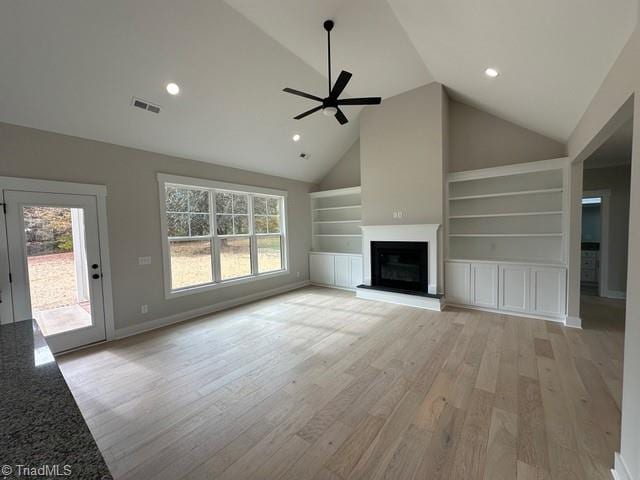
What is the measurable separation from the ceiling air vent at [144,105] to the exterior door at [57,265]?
1.33 meters

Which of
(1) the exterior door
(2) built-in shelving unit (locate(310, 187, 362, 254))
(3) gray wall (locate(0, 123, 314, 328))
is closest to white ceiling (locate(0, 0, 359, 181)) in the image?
(3) gray wall (locate(0, 123, 314, 328))

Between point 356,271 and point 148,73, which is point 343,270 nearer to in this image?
point 356,271

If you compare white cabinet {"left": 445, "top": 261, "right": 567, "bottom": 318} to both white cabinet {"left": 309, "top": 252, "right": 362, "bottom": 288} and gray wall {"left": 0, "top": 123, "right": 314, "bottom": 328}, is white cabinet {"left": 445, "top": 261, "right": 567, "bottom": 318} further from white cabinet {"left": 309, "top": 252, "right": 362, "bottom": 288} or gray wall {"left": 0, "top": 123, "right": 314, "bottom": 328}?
gray wall {"left": 0, "top": 123, "right": 314, "bottom": 328}

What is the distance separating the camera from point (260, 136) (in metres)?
4.82

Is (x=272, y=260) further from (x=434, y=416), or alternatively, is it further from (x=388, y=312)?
(x=434, y=416)

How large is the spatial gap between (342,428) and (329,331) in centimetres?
183

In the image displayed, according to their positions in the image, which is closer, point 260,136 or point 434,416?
point 434,416

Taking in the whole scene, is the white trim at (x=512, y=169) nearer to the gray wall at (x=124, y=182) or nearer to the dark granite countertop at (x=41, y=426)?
the gray wall at (x=124, y=182)

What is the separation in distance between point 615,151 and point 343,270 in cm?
504

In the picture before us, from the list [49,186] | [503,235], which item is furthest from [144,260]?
[503,235]

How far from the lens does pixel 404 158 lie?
5066 mm

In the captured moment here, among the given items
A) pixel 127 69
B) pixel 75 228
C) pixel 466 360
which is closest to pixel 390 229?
pixel 466 360

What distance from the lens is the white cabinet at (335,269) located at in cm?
621

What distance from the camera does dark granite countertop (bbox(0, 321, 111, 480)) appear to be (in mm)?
627
